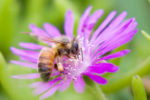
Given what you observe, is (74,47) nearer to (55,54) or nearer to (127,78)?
(55,54)

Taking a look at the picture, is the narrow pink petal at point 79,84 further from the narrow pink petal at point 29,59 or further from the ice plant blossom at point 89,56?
the narrow pink petal at point 29,59

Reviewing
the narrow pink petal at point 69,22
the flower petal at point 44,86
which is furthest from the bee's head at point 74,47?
the narrow pink petal at point 69,22

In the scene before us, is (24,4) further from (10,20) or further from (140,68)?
(140,68)

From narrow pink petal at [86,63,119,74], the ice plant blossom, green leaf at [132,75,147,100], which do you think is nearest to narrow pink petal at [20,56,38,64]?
the ice plant blossom

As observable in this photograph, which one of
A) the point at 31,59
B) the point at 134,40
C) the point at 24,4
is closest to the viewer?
the point at 31,59

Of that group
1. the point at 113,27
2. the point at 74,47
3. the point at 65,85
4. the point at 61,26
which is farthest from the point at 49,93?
the point at 61,26

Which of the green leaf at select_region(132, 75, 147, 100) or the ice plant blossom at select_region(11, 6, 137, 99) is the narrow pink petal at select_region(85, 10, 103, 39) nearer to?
the ice plant blossom at select_region(11, 6, 137, 99)

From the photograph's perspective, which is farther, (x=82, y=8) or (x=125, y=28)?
(x=82, y=8)

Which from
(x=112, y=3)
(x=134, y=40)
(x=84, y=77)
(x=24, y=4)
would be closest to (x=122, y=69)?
(x=134, y=40)
